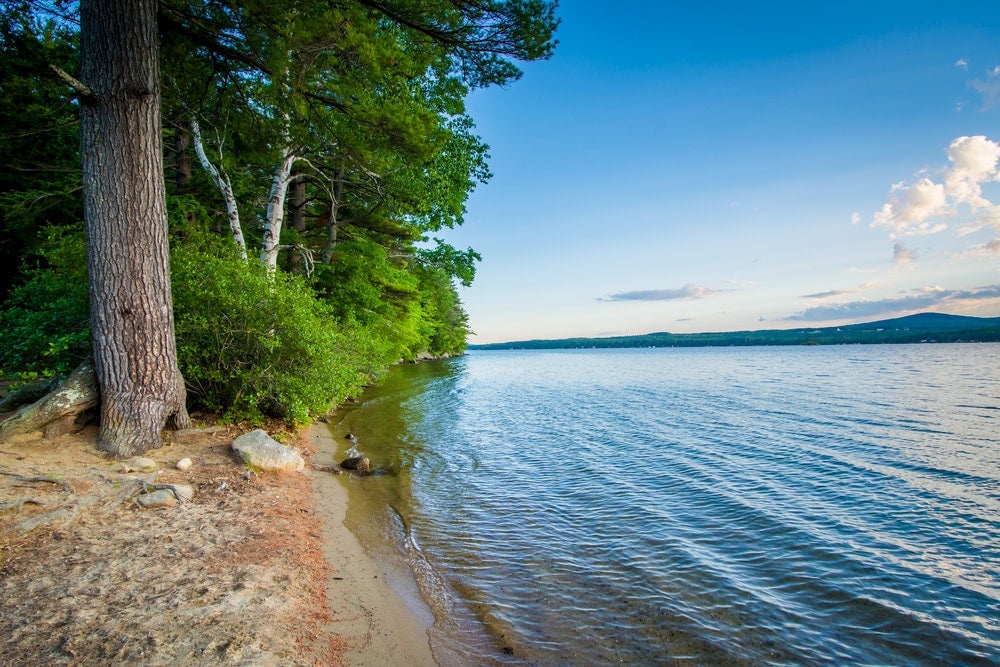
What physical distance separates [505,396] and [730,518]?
19.5 meters

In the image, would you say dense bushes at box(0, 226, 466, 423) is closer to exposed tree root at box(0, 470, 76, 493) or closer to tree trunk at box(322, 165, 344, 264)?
exposed tree root at box(0, 470, 76, 493)

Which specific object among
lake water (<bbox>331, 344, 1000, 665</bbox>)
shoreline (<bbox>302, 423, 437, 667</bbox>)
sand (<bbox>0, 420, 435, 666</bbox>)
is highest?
sand (<bbox>0, 420, 435, 666</bbox>)

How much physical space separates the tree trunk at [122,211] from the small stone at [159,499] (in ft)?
4.79

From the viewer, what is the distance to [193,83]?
374 inches

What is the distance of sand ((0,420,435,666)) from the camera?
3.16 meters

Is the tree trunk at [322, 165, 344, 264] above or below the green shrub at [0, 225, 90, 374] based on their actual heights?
above

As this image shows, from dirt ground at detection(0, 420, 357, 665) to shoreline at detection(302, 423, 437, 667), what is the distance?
0.12m

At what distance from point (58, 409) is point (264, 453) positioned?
2681 millimetres

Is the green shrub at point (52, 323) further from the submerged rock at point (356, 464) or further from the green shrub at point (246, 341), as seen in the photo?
the submerged rock at point (356, 464)

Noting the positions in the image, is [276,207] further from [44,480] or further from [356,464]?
[44,480]

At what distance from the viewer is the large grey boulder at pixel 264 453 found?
281 inches

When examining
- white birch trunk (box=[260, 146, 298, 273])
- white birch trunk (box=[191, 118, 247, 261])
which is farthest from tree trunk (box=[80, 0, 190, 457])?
white birch trunk (box=[260, 146, 298, 273])

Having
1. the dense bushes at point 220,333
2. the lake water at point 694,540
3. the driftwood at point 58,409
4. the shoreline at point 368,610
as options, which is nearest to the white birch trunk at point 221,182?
the dense bushes at point 220,333

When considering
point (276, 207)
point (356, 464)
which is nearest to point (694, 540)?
point (356, 464)
